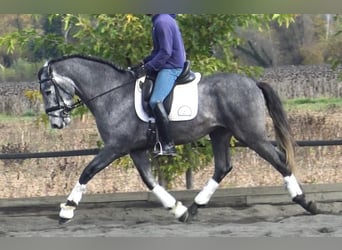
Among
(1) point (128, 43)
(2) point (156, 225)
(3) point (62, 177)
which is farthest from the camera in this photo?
(3) point (62, 177)

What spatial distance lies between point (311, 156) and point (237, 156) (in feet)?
3.37

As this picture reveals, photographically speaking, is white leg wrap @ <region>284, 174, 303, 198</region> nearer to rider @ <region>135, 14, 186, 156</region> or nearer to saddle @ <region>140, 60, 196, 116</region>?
rider @ <region>135, 14, 186, 156</region>

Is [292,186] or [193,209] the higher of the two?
[292,186]

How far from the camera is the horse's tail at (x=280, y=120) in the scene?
259 inches

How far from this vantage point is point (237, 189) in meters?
7.52

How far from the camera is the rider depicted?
6.21 metres

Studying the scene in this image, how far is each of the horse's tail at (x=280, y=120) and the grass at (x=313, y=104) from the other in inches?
159

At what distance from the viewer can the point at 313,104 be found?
1094 centimetres

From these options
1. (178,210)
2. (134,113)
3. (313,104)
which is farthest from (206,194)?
(313,104)

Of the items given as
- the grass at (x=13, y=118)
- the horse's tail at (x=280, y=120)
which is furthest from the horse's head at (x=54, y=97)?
the grass at (x=13, y=118)

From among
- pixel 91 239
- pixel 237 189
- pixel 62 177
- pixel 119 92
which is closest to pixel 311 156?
pixel 237 189

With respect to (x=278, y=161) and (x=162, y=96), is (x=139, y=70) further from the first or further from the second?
(x=278, y=161)

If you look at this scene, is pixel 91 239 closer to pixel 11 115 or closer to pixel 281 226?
pixel 281 226

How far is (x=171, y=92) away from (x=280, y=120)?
1095 mm
